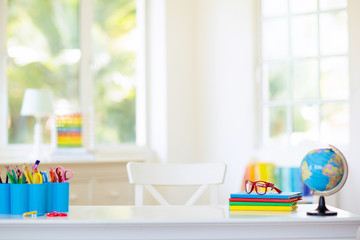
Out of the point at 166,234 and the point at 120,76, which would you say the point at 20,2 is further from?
the point at 166,234

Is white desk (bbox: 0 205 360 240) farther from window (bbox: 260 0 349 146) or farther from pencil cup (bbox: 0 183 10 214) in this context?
window (bbox: 260 0 349 146)

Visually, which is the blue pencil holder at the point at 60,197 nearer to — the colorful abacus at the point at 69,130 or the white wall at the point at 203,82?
the colorful abacus at the point at 69,130

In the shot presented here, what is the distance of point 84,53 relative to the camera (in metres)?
5.22

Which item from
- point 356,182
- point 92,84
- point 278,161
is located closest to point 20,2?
point 92,84

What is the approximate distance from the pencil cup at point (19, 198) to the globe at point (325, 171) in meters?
0.99

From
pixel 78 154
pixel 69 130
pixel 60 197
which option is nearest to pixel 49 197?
pixel 60 197

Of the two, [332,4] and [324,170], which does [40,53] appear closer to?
[332,4]

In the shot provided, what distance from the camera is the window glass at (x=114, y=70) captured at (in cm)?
532

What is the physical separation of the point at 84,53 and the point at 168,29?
0.76 m

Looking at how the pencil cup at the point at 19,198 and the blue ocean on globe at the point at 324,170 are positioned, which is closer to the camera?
the blue ocean on globe at the point at 324,170

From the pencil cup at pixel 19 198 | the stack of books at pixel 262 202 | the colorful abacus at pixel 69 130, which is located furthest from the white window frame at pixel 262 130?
the pencil cup at pixel 19 198

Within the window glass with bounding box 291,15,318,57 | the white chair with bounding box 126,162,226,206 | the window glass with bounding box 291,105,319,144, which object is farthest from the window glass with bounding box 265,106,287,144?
the white chair with bounding box 126,162,226,206

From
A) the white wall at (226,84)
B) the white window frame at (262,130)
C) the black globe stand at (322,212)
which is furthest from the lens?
the white wall at (226,84)

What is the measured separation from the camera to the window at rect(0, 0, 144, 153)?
4910 mm
